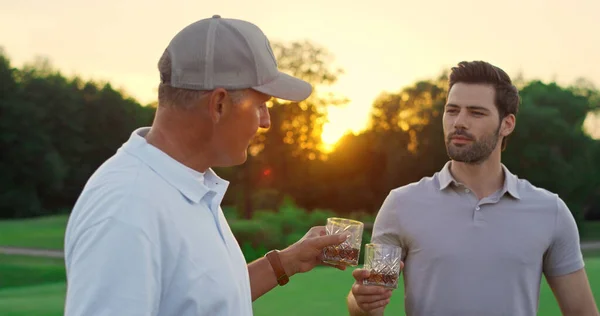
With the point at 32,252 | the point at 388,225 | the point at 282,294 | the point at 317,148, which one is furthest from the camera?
the point at 317,148

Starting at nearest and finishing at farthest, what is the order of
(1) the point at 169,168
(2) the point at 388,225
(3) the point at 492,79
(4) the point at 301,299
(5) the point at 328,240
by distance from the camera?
(1) the point at 169,168 < (5) the point at 328,240 < (2) the point at 388,225 < (3) the point at 492,79 < (4) the point at 301,299

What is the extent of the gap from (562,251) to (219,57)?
2.41 m

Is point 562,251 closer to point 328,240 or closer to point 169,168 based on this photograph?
point 328,240

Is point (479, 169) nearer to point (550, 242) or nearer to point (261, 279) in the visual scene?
point (550, 242)

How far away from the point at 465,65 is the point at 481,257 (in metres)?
1.12

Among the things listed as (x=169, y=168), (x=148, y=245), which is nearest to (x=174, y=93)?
(x=169, y=168)

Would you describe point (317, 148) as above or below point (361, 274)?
below

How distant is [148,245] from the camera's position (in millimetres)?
2064

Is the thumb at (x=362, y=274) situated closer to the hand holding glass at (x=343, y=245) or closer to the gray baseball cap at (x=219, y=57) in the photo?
the hand holding glass at (x=343, y=245)

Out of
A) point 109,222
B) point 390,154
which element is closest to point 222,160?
point 109,222

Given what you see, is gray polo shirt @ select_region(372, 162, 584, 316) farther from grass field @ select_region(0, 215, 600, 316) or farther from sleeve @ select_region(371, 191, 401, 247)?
grass field @ select_region(0, 215, 600, 316)

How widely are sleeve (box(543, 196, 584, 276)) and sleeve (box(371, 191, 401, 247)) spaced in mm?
800

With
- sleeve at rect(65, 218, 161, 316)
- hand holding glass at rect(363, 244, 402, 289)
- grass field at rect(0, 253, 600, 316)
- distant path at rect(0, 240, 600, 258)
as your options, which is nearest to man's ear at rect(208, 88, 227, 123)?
sleeve at rect(65, 218, 161, 316)

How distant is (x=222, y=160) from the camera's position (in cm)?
262
